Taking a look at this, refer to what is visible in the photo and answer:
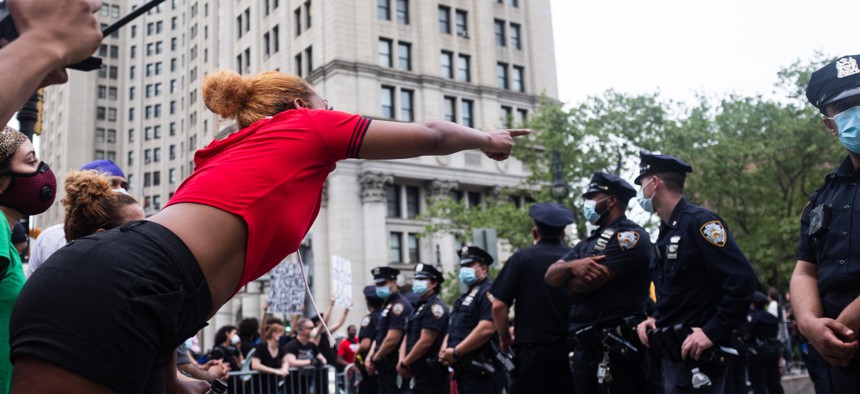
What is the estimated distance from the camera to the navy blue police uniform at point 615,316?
6.45 meters

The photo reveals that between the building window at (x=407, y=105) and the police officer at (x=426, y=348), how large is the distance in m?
40.6

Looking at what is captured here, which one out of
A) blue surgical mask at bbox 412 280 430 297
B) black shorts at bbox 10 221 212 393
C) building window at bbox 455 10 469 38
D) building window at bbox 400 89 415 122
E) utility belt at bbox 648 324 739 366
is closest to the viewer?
black shorts at bbox 10 221 212 393

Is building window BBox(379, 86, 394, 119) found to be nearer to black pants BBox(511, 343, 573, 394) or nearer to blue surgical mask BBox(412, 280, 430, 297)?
blue surgical mask BBox(412, 280, 430, 297)

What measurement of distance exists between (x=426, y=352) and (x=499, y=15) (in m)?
48.9

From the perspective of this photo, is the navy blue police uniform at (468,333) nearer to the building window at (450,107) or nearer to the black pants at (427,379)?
the black pants at (427,379)

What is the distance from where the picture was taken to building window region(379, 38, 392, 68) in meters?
51.6

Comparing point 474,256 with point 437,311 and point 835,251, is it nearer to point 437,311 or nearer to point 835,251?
point 437,311

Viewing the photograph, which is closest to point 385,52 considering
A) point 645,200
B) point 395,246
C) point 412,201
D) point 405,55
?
point 405,55

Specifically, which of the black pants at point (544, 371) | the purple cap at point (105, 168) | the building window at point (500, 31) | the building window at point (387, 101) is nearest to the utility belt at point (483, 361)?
the black pants at point (544, 371)

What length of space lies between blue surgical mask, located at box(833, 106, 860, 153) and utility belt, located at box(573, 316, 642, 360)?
267 centimetres

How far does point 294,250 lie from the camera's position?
3.15m

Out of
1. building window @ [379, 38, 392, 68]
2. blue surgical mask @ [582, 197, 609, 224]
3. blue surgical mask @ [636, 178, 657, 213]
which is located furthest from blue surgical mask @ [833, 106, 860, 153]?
building window @ [379, 38, 392, 68]

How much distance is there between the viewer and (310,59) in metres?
52.5

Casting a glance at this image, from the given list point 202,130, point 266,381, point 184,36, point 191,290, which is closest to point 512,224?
point 266,381
